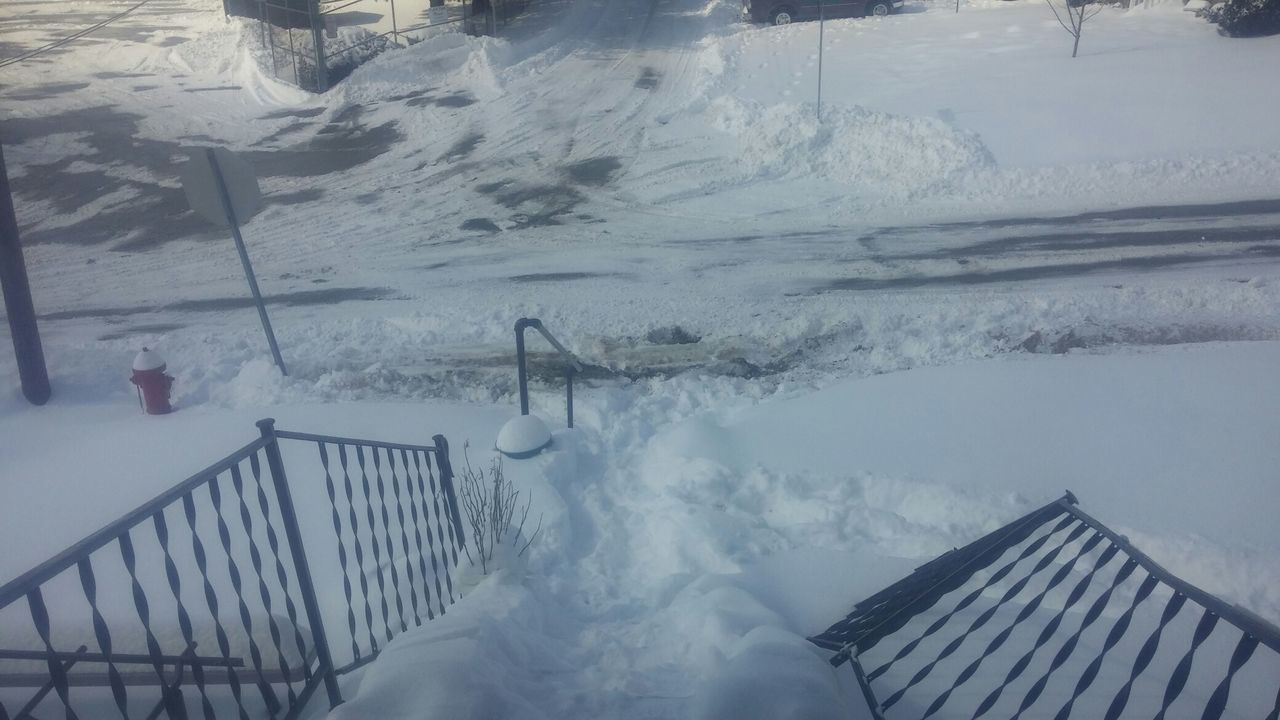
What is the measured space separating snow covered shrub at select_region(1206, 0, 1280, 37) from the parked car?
29.5 feet

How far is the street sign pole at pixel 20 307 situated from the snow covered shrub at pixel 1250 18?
73.7 feet

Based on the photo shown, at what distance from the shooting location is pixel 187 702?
3980 mm

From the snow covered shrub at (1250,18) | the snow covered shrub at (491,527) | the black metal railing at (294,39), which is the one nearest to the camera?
the snow covered shrub at (491,527)

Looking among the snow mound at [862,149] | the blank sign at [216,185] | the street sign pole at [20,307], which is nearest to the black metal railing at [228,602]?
the blank sign at [216,185]

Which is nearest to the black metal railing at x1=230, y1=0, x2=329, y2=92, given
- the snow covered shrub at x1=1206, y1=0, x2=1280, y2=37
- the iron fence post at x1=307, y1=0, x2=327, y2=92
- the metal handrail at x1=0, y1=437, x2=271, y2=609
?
the iron fence post at x1=307, y1=0, x2=327, y2=92

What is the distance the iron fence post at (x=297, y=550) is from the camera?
10.5 feet

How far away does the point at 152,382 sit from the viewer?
27.6 ft

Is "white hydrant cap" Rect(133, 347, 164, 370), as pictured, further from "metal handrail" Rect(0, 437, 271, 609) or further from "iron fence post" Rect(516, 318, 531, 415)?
"metal handrail" Rect(0, 437, 271, 609)

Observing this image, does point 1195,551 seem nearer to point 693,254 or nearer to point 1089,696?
point 1089,696

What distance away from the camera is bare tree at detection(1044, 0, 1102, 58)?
18042mm

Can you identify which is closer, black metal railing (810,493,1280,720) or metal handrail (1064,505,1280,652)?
metal handrail (1064,505,1280,652)

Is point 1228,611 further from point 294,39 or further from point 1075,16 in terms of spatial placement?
point 294,39

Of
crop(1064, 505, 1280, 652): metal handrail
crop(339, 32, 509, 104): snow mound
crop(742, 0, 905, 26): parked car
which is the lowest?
crop(1064, 505, 1280, 652): metal handrail

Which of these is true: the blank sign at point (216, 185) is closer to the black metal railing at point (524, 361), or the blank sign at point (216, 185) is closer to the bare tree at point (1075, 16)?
the black metal railing at point (524, 361)
